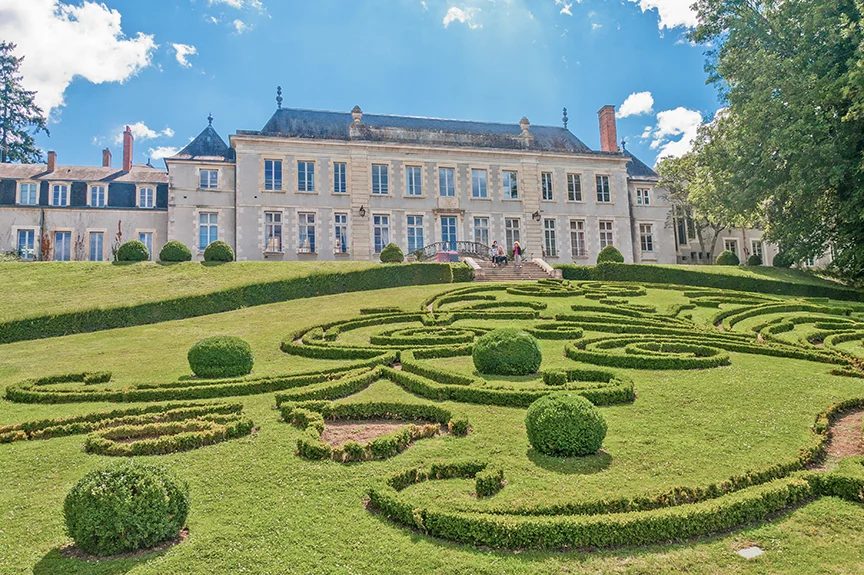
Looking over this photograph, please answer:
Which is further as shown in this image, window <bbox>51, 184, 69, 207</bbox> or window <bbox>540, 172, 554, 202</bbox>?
window <bbox>540, 172, 554, 202</bbox>

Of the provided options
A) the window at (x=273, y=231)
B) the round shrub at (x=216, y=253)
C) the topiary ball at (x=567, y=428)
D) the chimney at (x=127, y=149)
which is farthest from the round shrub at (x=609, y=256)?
the chimney at (x=127, y=149)

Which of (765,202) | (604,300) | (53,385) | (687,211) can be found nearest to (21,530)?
(53,385)

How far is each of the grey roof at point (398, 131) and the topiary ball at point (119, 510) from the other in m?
32.0

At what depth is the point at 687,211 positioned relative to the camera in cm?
4316

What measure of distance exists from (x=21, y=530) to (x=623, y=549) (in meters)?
5.15

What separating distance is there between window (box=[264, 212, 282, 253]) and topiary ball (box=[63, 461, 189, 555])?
2985cm

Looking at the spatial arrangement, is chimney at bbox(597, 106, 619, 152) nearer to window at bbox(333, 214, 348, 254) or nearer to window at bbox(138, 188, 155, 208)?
window at bbox(333, 214, 348, 254)

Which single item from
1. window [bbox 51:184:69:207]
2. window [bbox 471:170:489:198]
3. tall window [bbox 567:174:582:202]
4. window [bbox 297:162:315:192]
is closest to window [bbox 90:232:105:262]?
window [bbox 51:184:69:207]

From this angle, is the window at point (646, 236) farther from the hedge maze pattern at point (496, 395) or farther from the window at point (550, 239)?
the hedge maze pattern at point (496, 395)

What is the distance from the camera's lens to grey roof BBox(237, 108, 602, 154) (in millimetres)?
35906


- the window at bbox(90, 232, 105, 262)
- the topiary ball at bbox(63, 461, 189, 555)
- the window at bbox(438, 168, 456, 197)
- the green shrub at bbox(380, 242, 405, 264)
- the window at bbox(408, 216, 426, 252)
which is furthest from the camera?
the window at bbox(438, 168, 456, 197)

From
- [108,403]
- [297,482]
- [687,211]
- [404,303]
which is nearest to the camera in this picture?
[297,482]

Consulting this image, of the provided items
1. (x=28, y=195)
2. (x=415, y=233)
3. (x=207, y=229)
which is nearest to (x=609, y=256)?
(x=415, y=233)

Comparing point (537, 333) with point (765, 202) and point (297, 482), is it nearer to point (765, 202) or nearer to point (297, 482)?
point (297, 482)
